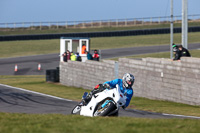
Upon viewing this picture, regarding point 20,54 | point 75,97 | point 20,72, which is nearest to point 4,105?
point 75,97

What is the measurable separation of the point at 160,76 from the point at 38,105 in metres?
5.80

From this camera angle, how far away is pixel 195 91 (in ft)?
55.8

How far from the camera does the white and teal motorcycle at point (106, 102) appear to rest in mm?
9664

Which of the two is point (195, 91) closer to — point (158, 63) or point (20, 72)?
point (158, 63)

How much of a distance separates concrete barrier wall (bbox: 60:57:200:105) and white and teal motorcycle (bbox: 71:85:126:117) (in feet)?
25.7

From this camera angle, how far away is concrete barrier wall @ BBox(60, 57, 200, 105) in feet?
56.5

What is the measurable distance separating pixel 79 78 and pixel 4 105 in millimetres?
9603

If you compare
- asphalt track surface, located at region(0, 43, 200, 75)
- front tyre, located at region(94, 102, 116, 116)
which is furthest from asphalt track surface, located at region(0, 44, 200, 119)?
front tyre, located at region(94, 102, 116, 116)

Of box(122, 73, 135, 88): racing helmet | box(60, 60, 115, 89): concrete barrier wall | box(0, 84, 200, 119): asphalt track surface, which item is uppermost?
box(122, 73, 135, 88): racing helmet

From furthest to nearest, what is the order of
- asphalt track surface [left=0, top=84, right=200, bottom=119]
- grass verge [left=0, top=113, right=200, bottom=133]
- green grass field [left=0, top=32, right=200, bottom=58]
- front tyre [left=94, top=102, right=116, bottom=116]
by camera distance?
1. green grass field [left=0, top=32, right=200, bottom=58]
2. asphalt track surface [left=0, top=84, right=200, bottom=119]
3. front tyre [left=94, top=102, right=116, bottom=116]
4. grass verge [left=0, top=113, right=200, bottom=133]

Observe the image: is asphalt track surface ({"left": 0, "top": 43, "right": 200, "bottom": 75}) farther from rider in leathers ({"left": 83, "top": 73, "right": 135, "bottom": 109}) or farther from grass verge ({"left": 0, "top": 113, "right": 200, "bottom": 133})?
grass verge ({"left": 0, "top": 113, "right": 200, "bottom": 133})

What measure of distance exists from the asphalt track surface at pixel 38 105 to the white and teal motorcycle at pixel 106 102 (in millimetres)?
4283

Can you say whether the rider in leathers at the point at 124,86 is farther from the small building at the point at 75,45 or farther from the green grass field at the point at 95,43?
the green grass field at the point at 95,43

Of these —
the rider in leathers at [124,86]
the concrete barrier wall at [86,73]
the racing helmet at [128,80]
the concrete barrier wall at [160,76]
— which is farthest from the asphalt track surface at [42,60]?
the racing helmet at [128,80]
